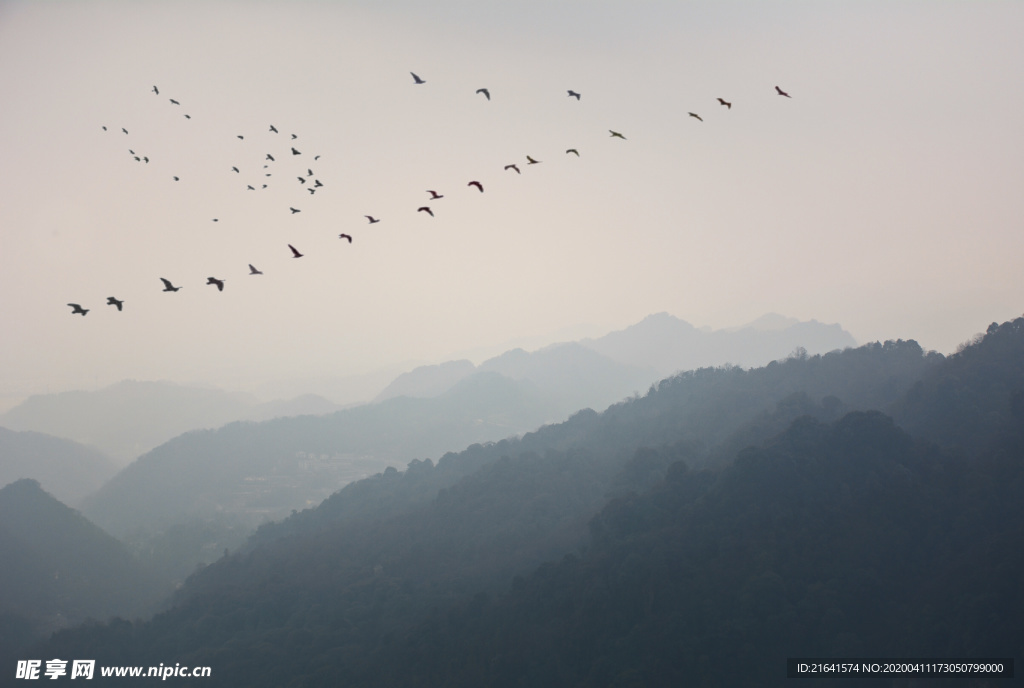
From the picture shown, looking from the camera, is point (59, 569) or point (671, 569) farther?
point (59, 569)

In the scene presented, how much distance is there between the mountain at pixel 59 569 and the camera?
116 m

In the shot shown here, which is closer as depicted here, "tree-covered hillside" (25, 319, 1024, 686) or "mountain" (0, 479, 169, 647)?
"tree-covered hillside" (25, 319, 1024, 686)

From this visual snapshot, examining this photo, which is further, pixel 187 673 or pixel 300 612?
pixel 300 612

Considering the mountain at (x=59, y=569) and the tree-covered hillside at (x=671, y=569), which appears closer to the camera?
the tree-covered hillside at (x=671, y=569)

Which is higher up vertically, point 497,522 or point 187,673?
point 497,522

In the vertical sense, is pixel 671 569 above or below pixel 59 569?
below

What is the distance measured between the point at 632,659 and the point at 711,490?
2889cm

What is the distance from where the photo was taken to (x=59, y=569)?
413ft

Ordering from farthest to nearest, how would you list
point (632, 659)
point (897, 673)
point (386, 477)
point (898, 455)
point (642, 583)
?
point (386, 477), point (898, 455), point (642, 583), point (632, 659), point (897, 673)

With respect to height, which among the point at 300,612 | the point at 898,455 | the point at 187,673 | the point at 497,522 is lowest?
the point at 187,673

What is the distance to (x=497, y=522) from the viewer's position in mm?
111188

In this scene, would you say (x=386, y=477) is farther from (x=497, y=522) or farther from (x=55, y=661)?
(x=55, y=661)

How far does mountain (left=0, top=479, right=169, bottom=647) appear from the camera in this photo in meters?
116

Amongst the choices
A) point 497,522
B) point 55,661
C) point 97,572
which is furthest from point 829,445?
point 97,572
